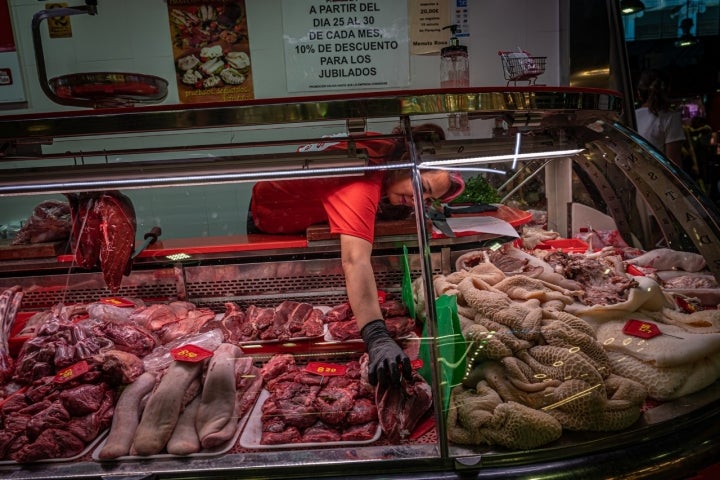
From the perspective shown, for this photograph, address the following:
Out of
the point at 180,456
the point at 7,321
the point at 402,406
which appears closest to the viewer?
the point at 180,456

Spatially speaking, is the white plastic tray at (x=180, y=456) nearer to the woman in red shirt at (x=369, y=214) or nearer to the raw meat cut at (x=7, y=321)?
the woman in red shirt at (x=369, y=214)

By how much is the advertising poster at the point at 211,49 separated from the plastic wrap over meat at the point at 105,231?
2991 millimetres

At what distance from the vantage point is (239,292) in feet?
10.1

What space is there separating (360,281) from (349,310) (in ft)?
1.57

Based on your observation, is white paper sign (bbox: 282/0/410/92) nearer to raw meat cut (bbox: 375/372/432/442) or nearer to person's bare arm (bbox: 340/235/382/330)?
person's bare arm (bbox: 340/235/382/330)

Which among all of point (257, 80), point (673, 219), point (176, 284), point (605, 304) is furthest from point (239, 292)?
point (257, 80)

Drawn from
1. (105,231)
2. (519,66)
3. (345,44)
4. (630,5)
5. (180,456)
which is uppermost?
(630,5)

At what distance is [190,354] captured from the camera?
2316 millimetres

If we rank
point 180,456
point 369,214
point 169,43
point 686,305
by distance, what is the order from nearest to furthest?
point 180,456 → point 686,305 → point 369,214 → point 169,43

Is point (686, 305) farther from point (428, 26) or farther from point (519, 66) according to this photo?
point (428, 26)

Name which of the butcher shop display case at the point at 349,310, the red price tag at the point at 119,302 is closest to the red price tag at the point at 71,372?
the butcher shop display case at the point at 349,310

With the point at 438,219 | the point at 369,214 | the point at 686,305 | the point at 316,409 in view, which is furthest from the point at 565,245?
the point at 316,409

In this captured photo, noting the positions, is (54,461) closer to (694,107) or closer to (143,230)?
(143,230)

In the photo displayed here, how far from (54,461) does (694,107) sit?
37.7 ft
